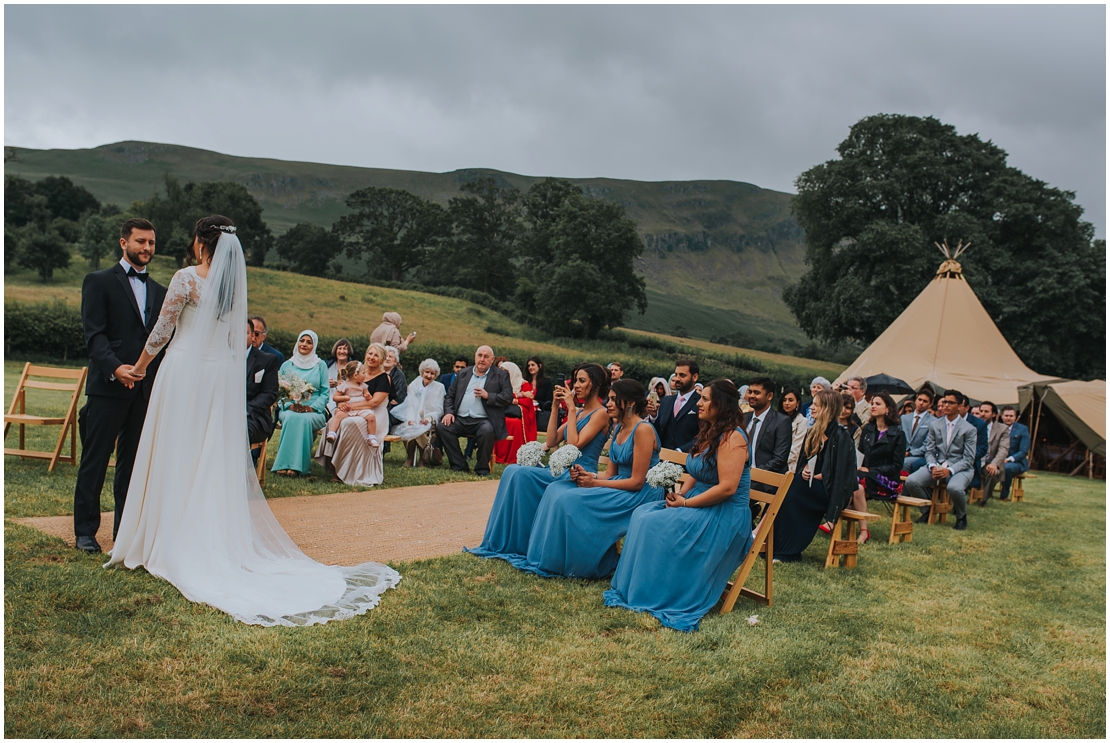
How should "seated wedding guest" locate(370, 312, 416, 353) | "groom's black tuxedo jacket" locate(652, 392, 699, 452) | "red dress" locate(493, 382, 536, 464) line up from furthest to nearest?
"seated wedding guest" locate(370, 312, 416, 353)
"red dress" locate(493, 382, 536, 464)
"groom's black tuxedo jacket" locate(652, 392, 699, 452)

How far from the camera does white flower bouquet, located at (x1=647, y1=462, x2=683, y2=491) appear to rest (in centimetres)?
446

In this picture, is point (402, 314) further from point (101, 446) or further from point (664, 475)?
point (664, 475)

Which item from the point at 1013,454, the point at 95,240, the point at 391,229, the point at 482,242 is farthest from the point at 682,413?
the point at 482,242

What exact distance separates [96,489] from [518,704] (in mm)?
2956

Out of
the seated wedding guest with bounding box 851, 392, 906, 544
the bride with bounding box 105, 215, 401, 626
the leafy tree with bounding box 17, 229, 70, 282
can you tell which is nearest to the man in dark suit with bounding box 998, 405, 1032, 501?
the seated wedding guest with bounding box 851, 392, 906, 544

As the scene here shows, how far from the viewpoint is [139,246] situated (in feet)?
14.3

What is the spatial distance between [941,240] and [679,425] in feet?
83.1

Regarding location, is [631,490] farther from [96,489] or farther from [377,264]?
[377,264]

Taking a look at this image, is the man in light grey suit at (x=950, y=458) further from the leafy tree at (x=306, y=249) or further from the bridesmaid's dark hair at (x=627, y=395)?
the leafy tree at (x=306, y=249)

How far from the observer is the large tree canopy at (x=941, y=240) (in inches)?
1020

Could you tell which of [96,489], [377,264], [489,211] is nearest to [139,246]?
[96,489]

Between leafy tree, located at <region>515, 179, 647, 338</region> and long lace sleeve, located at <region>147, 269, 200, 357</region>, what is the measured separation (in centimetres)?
2516

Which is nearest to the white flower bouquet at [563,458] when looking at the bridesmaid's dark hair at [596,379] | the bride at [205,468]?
the bridesmaid's dark hair at [596,379]

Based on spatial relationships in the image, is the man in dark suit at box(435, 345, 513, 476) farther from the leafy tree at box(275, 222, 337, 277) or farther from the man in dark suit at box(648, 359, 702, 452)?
the leafy tree at box(275, 222, 337, 277)
